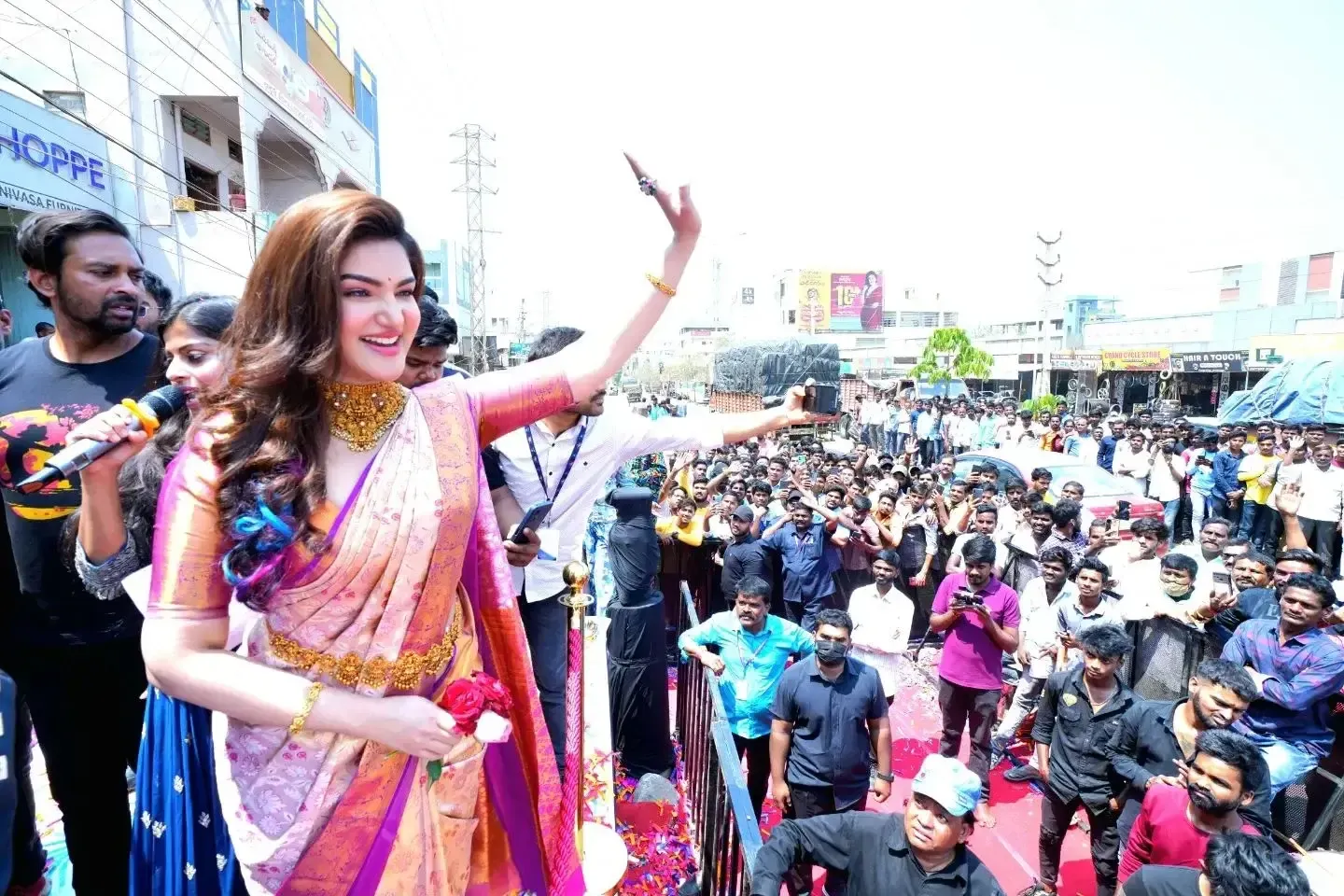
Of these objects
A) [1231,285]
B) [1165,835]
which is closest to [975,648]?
[1165,835]

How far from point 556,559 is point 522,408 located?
1299 millimetres

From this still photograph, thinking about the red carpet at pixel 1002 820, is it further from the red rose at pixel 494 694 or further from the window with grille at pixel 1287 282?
the window with grille at pixel 1287 282

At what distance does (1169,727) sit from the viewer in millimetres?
3740

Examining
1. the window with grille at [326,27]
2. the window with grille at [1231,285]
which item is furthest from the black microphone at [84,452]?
the window with grille at [1231,285]

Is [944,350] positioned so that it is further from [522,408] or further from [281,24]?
[522,408]

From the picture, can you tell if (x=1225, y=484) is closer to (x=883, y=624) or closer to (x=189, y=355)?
(x=883, y=624)

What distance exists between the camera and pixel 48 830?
2.93 meters

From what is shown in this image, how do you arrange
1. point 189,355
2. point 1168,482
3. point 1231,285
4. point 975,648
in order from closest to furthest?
point 189,355 < point 975,648 < point 1168,482 < point 1231,285

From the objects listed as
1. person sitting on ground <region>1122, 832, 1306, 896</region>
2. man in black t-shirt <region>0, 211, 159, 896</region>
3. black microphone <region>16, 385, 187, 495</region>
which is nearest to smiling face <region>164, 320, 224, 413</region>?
black microphone <region>16, 385, 187, 495</region>

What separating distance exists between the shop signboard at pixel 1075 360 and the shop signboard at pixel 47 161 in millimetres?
35623

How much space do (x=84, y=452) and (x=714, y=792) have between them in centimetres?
316

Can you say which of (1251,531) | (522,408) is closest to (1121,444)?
(1251,531)

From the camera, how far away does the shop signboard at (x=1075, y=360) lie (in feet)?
111

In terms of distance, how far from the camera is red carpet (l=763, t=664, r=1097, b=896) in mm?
4316
